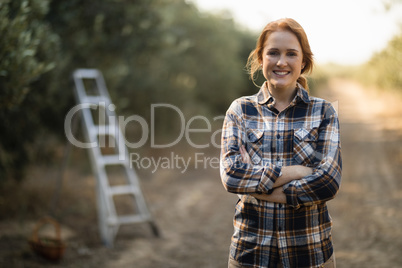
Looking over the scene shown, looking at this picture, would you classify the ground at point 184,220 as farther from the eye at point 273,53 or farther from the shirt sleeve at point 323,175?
the eye at point 273,53

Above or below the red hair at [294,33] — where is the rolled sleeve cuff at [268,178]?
below

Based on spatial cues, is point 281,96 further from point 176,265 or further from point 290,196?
point 176,265

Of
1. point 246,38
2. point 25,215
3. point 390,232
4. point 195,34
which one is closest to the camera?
point 390,232

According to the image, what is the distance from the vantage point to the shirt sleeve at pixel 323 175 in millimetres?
2156

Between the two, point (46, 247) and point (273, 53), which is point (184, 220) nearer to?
point (46, 247)

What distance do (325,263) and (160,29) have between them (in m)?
7.03

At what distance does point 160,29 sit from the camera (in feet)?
27.6

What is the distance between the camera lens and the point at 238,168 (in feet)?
7.48

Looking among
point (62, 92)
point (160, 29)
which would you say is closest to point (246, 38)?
point (160, 29)

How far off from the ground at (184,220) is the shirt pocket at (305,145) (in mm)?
2264

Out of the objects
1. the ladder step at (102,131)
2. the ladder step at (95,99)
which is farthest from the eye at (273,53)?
the ladder step at (95,99)

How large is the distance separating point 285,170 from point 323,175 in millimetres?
207

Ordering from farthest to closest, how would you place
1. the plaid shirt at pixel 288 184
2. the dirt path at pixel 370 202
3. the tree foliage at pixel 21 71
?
the dirt path at pixel 370 202 → the tree foliage at pixel 21 71 → the plaid shirt at pixel 288 184

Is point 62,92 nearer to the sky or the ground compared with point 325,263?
nearer to the sky
